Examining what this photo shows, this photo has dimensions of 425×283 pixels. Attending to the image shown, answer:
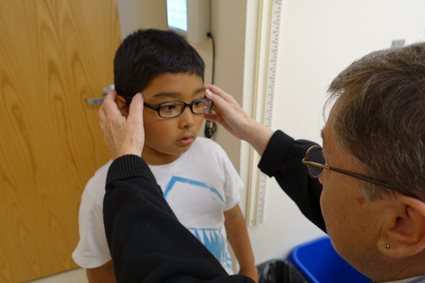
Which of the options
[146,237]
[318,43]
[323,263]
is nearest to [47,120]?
[146,237]

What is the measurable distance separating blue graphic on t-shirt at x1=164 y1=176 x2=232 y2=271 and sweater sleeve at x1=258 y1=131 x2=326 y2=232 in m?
0.19

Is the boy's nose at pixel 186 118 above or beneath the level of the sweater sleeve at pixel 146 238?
above

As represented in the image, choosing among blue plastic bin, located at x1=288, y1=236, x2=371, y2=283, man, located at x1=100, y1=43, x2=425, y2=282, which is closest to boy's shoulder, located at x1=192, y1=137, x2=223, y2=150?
man, located at x1=100, y1=43, x2=425, y2=282

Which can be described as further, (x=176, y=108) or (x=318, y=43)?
(x=318, y=43)

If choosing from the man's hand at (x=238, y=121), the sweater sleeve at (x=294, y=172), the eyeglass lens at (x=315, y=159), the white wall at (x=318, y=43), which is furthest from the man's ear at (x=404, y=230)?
the white wall at (x=318, y=43)

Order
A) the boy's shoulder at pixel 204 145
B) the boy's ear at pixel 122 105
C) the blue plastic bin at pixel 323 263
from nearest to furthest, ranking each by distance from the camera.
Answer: the boy's ear at pixel 122 105
the boy's shoulder at pixel 204 145
the blue plastic bin at pixel 323 263

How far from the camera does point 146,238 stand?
0.62 meters

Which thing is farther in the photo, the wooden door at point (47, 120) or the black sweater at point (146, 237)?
the wooden door at point (47, 120)

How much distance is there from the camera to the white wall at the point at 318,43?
1.30m

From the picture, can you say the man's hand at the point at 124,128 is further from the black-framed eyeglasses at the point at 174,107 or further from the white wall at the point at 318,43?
the white wall at the point at 318,43

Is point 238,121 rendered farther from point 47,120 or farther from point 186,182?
point 47,120

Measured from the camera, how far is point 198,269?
23.1 inches

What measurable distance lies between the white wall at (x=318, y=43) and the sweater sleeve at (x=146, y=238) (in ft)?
2.88

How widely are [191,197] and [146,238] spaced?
1.22 ft
